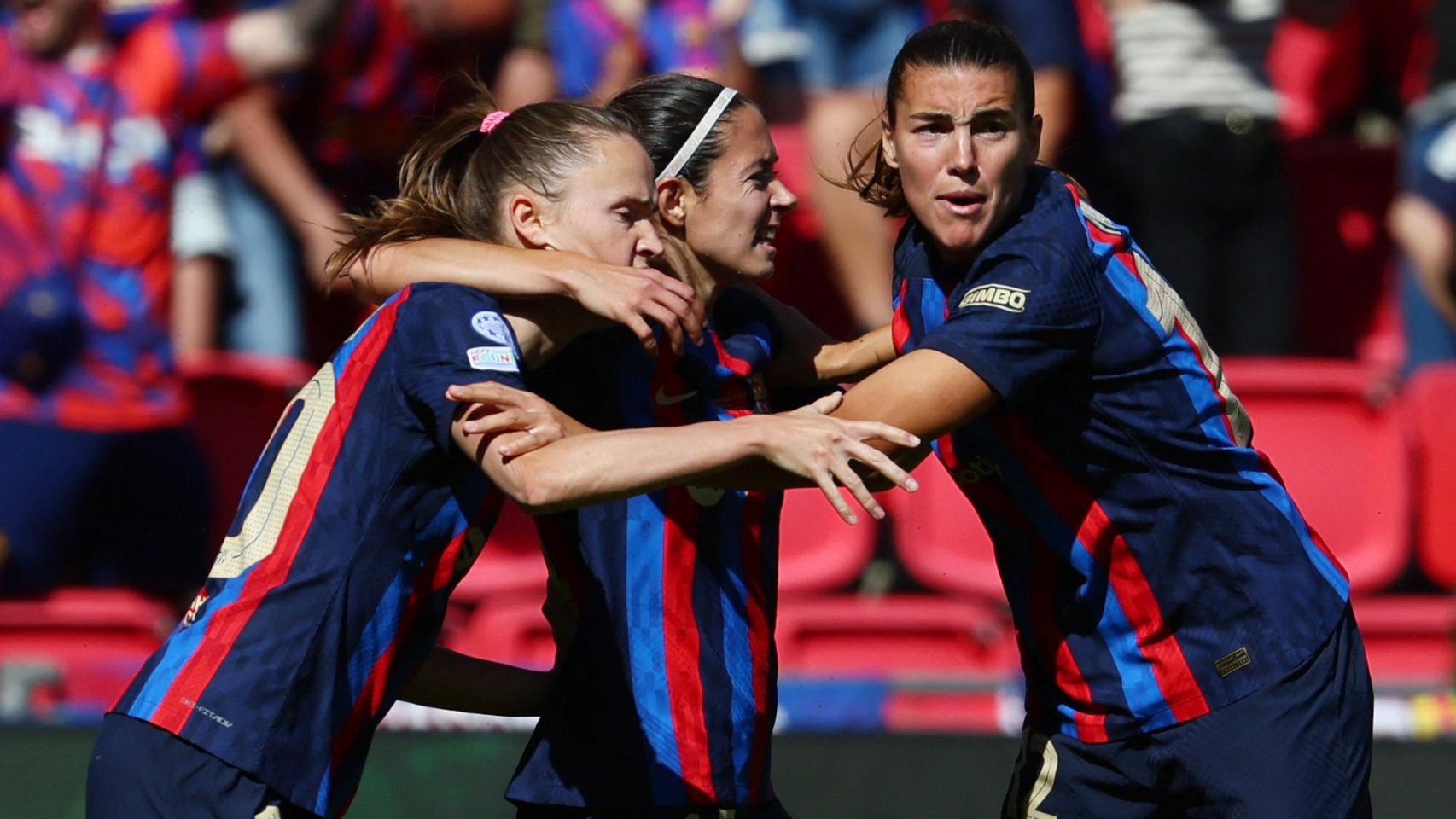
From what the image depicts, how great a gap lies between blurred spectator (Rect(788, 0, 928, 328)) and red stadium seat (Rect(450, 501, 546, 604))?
4.30 feet

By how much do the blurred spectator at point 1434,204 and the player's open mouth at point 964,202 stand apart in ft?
11.1

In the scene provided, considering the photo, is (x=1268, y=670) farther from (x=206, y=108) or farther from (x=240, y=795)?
(x=206, y=108)

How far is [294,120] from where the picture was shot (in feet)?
19.7

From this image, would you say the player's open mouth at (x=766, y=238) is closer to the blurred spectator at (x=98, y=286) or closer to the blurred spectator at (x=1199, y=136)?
the blurred spectator at (x=1199, y=136)

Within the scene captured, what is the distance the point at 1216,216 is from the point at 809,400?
2551 millimetres

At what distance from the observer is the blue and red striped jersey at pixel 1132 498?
9.92 feet

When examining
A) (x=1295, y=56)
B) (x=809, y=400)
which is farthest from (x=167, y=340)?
(x=1295, y=56)

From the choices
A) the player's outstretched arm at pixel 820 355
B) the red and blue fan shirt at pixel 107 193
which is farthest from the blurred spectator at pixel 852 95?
the player's outstretched arm at pixel 820 355

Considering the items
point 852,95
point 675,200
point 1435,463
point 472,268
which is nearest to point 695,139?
point 675,200

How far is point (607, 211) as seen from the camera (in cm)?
288

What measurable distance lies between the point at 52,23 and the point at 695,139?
11.3 feet

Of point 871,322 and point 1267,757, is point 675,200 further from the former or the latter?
point 871,322

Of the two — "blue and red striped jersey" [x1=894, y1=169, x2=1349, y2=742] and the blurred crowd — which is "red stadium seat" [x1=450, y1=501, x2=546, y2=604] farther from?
"blue and red striped jersey" [x1=894, y1=169, x2=1349, y2=742]

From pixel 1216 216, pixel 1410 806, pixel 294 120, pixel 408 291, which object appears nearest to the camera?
pixel 408 291
